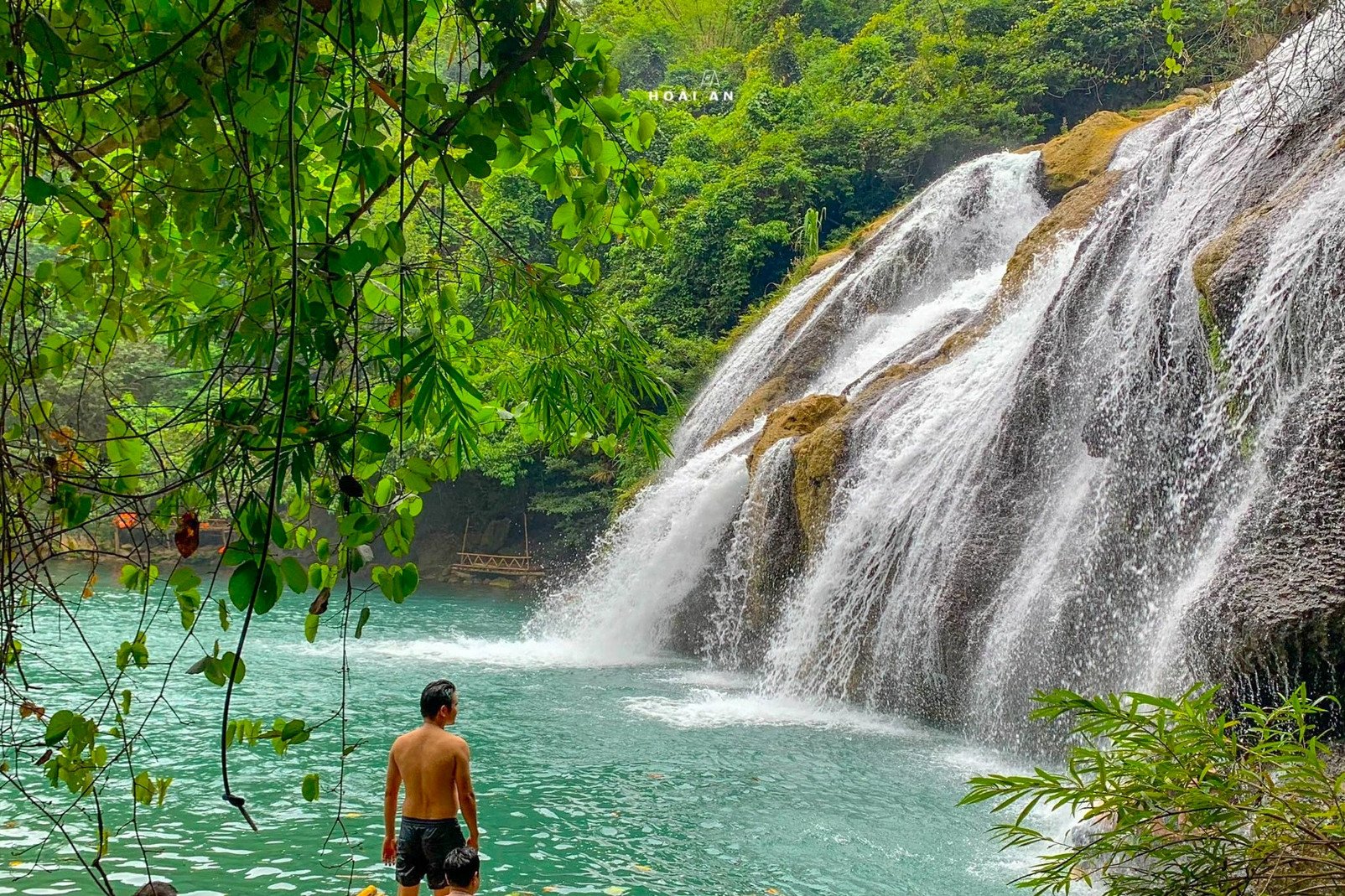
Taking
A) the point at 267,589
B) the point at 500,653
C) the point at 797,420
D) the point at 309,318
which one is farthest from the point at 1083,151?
the point at 267,589

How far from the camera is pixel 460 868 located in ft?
14.0

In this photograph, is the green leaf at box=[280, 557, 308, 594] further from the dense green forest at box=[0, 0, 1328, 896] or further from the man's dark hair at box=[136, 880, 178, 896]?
the man's dark hair at box=[136, 880, 178, 896]

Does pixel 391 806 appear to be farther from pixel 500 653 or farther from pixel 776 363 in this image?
pixel 776 363

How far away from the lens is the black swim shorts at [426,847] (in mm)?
4914

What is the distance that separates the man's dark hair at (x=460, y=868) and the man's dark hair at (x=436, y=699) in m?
0.82

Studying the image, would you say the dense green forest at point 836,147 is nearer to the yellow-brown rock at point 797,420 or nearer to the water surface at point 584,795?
the yellow-brown rock at point 797,420

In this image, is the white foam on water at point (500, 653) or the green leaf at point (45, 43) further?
the white foam on water at point (500, 653)

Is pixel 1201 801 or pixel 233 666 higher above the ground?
pixel 233 666

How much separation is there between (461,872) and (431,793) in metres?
0.73

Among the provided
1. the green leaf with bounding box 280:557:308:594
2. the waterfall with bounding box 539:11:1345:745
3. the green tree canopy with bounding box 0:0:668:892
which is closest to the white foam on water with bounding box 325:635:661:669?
the waterfall with bounding box 539:11:1345:745

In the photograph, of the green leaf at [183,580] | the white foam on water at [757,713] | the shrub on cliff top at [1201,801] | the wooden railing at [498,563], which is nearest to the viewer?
the green leaf at [183,580]

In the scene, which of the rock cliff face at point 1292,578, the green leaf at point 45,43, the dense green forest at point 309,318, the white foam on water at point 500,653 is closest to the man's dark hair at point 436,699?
the dense green forest at point 309,318

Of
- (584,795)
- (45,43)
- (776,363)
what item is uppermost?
(776,363)

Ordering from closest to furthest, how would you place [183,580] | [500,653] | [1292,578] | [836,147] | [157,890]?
1. [183,580]
2. [157,890]
3. [1292,578]
4. [500,653]
5. [836,147]
